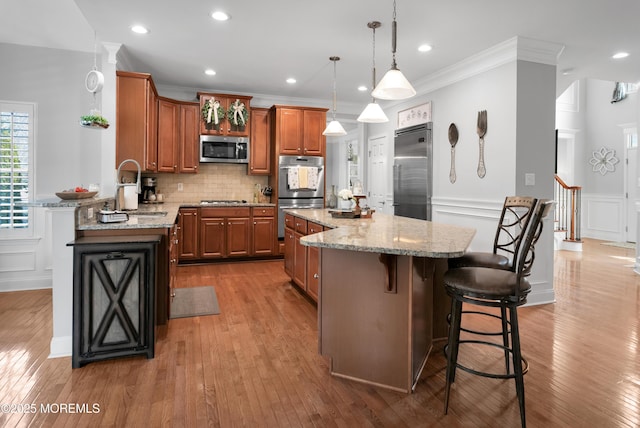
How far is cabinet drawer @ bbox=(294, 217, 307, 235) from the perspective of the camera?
13.7 feet

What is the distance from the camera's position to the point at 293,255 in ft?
15.1

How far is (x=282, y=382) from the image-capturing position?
7.95 feet

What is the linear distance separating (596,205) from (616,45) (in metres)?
5.94

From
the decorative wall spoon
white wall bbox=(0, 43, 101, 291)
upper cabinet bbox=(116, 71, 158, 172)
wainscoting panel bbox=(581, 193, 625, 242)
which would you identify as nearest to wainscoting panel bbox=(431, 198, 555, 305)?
the decorative wall spoon

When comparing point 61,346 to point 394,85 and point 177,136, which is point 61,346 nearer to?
point 394,85

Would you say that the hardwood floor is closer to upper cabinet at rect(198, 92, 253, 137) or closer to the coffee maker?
the coffee maker

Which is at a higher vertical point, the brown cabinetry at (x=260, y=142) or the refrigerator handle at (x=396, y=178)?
the brown cabinetry at (x=260, y=142)

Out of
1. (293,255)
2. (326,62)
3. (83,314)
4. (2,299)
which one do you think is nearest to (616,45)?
(326,62)

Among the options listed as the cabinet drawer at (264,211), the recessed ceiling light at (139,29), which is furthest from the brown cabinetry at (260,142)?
the recessed ceiling light at (139,29)

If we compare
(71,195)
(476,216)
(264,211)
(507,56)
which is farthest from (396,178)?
(71,195)

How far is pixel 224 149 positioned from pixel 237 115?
571 millimetres

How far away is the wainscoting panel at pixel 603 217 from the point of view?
846cm

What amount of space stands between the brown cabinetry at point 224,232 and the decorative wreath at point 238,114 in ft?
4.49

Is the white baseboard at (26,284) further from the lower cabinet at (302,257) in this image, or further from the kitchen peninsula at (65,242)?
the lower cabinet at (302,257)
